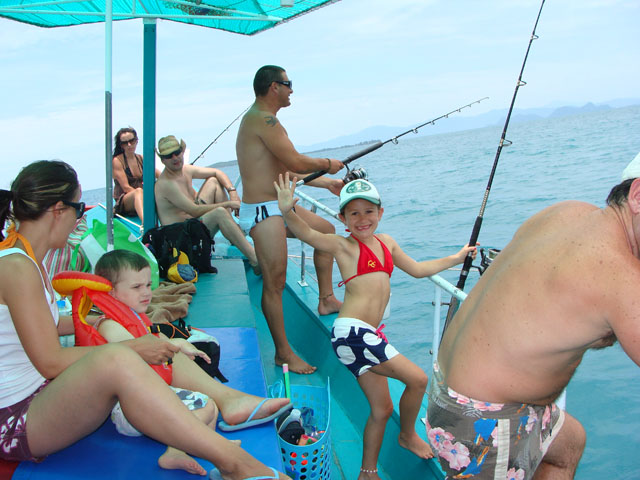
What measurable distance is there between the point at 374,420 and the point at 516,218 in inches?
529

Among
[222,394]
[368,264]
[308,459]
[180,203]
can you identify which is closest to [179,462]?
[222,394]

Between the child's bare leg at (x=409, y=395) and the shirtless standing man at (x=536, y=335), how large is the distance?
0.58 m

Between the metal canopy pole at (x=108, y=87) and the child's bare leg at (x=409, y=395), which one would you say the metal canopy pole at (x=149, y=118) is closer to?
the metal canopy pole at (x=108, y=87)

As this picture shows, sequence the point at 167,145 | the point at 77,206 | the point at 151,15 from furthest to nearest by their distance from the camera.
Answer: the point at 167,145, the point at 151,15, the point at 77,206

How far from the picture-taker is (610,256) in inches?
50.4

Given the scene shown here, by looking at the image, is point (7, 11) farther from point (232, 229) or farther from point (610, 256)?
point (610, 256)

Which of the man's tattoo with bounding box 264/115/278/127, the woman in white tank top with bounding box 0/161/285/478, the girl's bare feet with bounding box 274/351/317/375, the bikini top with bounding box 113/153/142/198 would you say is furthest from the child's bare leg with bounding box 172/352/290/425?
the bikini top with bounding box 113/153/142/198

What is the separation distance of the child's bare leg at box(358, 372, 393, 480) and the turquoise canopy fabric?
112 inches

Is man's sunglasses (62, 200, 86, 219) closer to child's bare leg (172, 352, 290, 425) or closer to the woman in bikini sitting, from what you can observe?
child's bare leg (172, 352, 290, 425)

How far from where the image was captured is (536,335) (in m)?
1.43

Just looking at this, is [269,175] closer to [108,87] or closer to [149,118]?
[108,87]

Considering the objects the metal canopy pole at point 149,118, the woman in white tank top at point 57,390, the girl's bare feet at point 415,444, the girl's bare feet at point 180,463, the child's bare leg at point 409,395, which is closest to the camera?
the woman in white tank top at point 57,390

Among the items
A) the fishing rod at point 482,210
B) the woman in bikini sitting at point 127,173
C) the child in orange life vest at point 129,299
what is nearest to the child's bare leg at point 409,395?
the fishing rod at point 482,210

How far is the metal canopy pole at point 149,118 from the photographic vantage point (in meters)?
4.55
